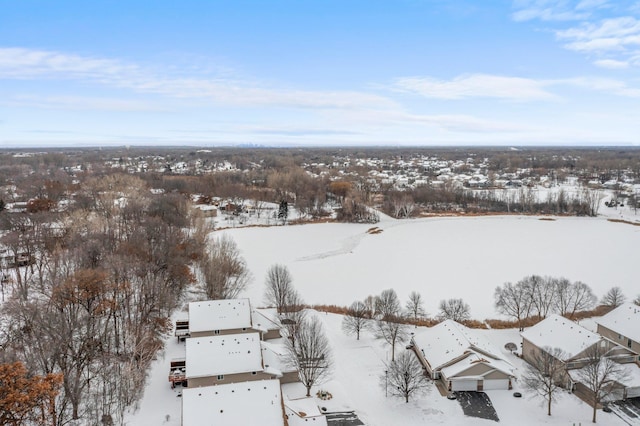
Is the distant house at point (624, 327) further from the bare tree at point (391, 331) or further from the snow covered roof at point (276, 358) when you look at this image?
the snow covered roof at point (276, 358)

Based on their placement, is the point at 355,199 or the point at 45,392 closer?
the point at 45,392

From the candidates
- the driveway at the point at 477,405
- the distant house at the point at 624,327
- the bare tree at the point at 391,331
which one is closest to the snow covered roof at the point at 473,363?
the driveway at the point at 477,405

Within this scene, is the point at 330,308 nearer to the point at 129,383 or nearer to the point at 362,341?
the point at 362,341

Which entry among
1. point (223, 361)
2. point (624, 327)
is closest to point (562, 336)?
point (624, 327)

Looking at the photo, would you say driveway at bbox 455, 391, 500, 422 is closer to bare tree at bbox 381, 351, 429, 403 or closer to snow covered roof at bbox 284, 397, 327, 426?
bare tree at bbox 381, 351, 429, 403

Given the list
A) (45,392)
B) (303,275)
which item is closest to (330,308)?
(303,275)

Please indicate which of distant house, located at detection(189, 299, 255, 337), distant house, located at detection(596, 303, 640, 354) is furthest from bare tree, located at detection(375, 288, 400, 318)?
distant house, located at detection(596, 303, 640, 354)
